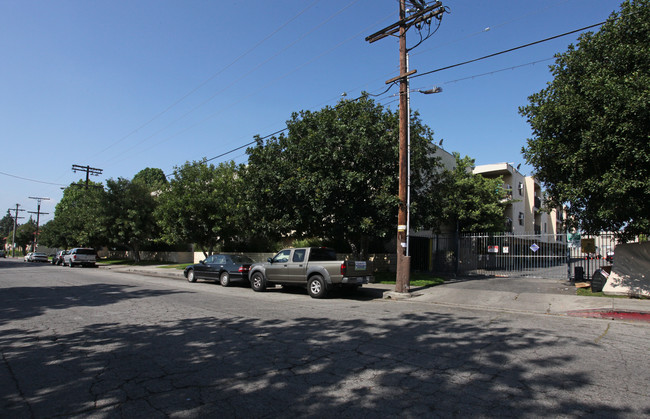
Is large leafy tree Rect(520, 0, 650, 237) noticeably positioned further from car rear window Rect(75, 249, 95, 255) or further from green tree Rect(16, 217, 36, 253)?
green tree Rect(16, 217, 36, 253)

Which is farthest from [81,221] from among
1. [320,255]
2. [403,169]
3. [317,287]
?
[403,169]

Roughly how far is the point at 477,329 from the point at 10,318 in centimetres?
991

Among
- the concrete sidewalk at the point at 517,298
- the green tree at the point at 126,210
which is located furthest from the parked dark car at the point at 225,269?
the green tree at the point at 126,210

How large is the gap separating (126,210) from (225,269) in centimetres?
2120

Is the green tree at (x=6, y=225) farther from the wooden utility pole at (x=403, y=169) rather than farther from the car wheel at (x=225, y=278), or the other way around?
the wooden utility pole at (x=403, y=169)

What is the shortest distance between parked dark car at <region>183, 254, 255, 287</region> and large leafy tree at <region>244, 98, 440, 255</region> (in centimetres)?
195

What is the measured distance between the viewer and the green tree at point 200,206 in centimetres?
2461

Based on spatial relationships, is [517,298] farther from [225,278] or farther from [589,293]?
[225,278]

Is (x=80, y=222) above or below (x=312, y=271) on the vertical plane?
above

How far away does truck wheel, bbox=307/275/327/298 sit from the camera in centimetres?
1258

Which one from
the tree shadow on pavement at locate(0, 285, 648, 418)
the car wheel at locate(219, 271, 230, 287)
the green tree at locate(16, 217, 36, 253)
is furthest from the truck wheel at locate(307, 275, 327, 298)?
the green tree at locate(16, 217, 36, 253)

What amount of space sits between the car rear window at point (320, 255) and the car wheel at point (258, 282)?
242 centimetres

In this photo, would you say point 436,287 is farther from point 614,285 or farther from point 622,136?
point 622,136

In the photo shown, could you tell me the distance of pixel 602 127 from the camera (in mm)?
10383
